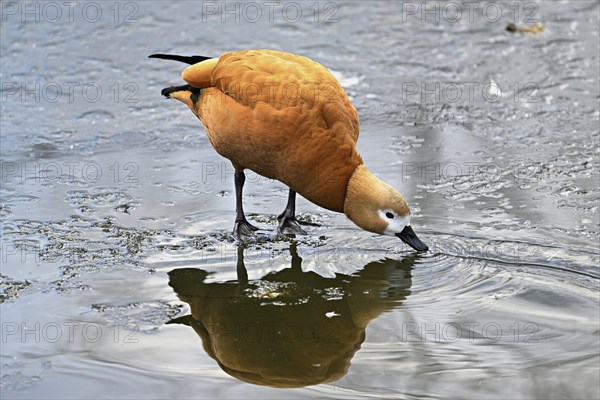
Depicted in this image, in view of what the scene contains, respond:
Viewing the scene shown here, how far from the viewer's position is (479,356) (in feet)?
13.5

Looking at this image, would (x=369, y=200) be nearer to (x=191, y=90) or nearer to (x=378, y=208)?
(x=378, y=208)

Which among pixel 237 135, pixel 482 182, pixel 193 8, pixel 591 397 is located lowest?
pixel 591 397

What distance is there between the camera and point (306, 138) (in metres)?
4.94

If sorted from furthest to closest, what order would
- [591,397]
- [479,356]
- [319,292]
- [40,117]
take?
[40,117] < [319,292] < [479,356] < [591,397]

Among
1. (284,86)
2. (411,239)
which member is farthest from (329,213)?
(284,86)

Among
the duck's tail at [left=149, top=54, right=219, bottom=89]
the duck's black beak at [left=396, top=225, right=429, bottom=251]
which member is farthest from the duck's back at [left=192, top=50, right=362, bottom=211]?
the duck's black beak at [left=396, top=225, right=429, bottom=251]

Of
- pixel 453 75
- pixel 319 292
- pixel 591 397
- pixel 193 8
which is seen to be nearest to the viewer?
pixel 591 397

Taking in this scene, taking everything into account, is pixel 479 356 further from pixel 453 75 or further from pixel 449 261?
pixel 453 75

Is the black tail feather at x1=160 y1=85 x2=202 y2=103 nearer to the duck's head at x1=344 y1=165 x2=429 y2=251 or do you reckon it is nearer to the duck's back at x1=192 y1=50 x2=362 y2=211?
the duck's back at x1=192 y1=50 x2=362 y2=211

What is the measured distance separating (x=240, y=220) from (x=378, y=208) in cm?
93

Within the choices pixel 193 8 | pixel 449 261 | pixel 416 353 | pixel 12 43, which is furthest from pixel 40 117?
pixel 416 353

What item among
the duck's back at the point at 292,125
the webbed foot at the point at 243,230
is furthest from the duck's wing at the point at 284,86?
the webbed foot at the point at 243,230

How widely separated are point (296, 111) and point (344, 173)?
0.43 metres

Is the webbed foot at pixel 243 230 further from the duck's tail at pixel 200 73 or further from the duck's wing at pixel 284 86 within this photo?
the duck's tail at pixel 200 73
